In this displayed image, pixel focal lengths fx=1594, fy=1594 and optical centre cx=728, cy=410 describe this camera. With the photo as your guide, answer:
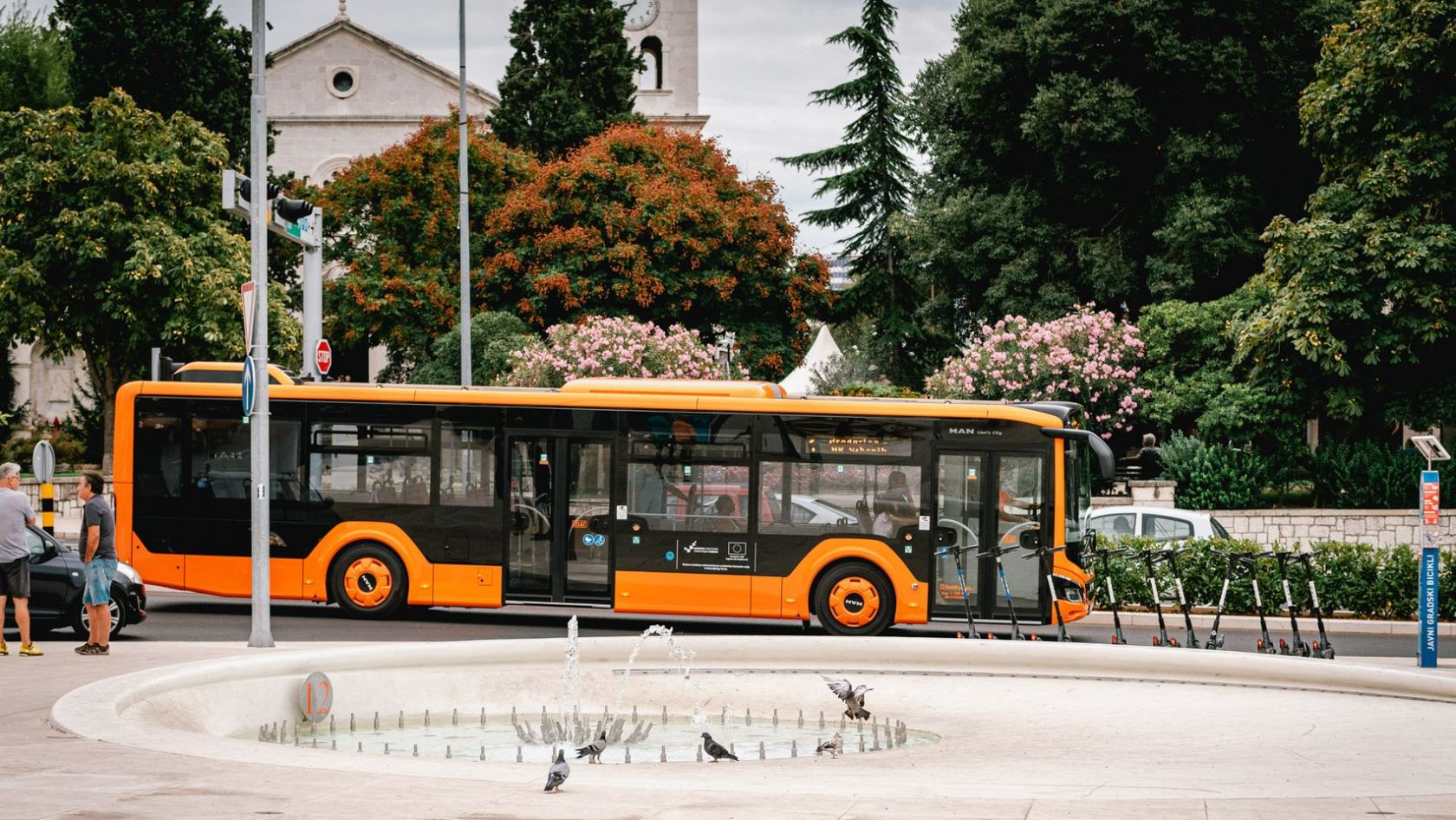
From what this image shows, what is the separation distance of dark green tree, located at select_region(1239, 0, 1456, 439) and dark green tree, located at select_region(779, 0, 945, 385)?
1825 centimetres

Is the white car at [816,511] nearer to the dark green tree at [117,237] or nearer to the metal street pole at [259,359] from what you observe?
the metal street pole at [259,359]

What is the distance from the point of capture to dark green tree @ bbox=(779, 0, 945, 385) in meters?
49.5

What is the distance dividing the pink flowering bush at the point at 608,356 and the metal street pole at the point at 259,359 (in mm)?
19355

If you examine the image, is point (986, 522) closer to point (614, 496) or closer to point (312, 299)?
point (614, 496)

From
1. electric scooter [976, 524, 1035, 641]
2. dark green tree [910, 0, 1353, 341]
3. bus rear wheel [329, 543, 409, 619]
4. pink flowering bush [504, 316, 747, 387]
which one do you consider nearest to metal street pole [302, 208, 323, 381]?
bus rear wheel [329, 543, 409, 619]

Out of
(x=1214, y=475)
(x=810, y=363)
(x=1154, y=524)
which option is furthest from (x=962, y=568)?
(x=810, y=363)

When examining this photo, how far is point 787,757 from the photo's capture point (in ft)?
36.2

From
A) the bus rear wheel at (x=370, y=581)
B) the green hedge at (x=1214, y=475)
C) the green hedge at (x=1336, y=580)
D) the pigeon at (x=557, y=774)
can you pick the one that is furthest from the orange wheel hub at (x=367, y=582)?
the green hedge at (x=1214, y=475)

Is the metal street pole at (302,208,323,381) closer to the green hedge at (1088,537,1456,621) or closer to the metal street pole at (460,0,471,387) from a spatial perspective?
the metal street pole at (460,0,471,387)

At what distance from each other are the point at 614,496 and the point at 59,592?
629cm

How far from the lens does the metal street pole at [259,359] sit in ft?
52.2

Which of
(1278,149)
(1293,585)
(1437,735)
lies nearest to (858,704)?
(1437,735)

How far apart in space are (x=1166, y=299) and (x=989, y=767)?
29.0 meters

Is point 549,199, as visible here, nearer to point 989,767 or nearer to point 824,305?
point 824,305
